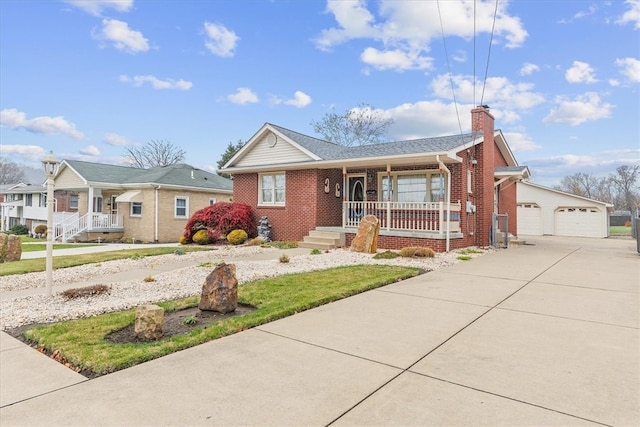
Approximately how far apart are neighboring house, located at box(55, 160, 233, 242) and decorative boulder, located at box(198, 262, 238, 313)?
1701 cm

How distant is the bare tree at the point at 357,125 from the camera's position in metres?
36.5

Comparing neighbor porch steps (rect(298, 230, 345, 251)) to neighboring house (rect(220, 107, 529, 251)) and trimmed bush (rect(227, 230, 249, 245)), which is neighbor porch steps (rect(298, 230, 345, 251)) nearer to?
neighboring house (rect(220, 107, 529, 251))

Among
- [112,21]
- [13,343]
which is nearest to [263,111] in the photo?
[112,21]

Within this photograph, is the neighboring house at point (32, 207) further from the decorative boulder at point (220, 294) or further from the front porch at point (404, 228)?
the decorative boulder at point (220, 294)

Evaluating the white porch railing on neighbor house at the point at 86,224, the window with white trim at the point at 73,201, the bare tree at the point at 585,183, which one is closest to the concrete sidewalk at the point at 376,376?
the white porch railing on neighbor house at the point at 86,224

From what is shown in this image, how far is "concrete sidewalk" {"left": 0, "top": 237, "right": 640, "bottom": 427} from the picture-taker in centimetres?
240

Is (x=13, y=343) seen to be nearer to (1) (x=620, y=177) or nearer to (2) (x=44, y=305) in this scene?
(2) (x=44, y=305)

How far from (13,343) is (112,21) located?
1485 cm

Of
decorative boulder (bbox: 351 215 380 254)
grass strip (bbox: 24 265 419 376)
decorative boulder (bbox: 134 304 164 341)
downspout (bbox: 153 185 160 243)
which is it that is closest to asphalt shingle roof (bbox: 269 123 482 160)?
decorative boulder (bbox: 351 215 380 254)

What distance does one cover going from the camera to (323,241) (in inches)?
545

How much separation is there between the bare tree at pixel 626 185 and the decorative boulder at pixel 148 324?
190 ft

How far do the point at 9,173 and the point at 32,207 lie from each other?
44536 millimetres

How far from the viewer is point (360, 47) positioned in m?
21.7

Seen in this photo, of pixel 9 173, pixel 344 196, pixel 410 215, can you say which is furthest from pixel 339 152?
pixel 9 173
